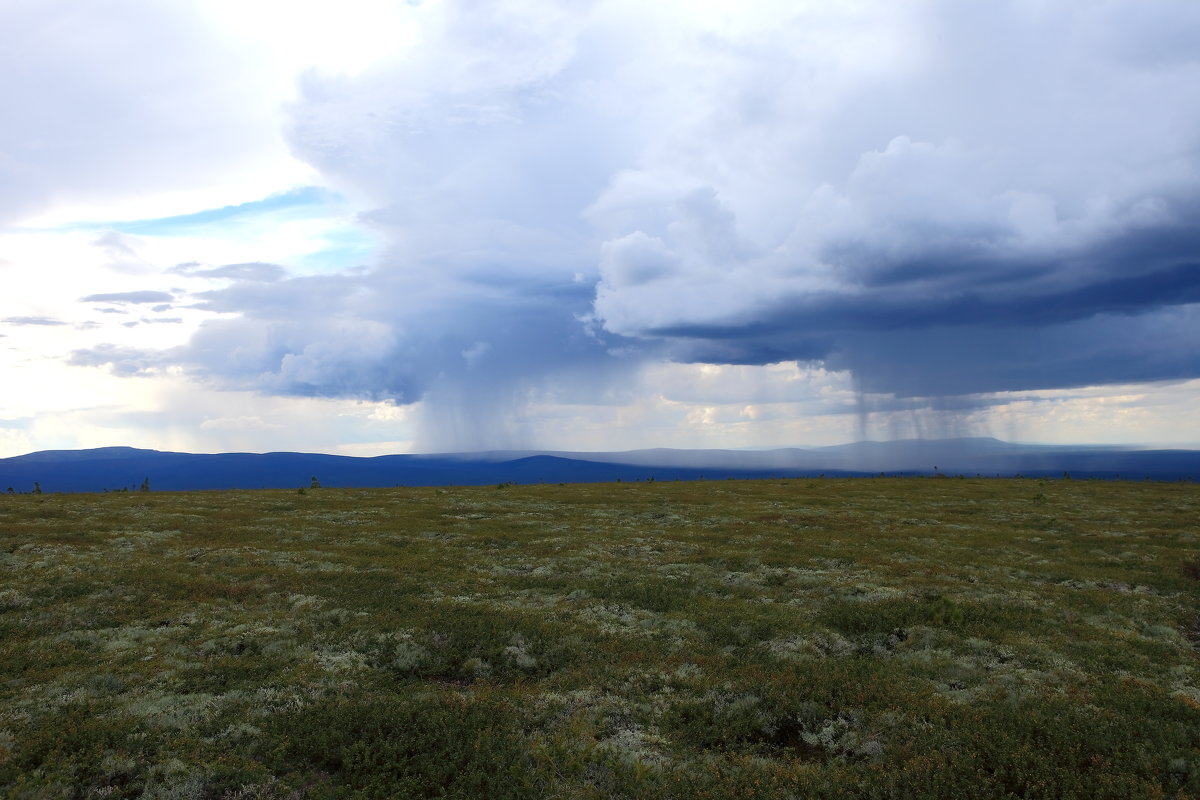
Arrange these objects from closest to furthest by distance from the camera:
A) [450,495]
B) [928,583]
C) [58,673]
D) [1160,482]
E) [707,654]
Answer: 1. [58,673]
2. [707,654]
3. [928,583]
4. [450,495]
5. [1160,482]

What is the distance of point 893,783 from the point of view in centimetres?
1047

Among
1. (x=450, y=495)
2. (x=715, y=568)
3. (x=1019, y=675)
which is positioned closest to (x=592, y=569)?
(x=715, y=568)

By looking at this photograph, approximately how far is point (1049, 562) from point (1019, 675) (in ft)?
49.9

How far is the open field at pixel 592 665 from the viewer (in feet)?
35.6

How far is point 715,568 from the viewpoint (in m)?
25.9

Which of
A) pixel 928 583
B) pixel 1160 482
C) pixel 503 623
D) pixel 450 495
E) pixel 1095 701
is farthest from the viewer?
pixel 1160 482

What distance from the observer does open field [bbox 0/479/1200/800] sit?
10859 mm

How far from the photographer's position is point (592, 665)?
15.7m

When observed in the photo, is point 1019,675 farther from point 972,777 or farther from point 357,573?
point 357,573

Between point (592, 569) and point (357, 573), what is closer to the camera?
point (357, 573)

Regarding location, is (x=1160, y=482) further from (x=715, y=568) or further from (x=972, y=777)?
(x=972, y=777)

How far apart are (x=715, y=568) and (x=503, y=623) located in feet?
34.7

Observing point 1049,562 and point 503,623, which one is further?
point 1049,562

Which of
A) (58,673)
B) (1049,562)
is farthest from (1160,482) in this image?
(58,673)
